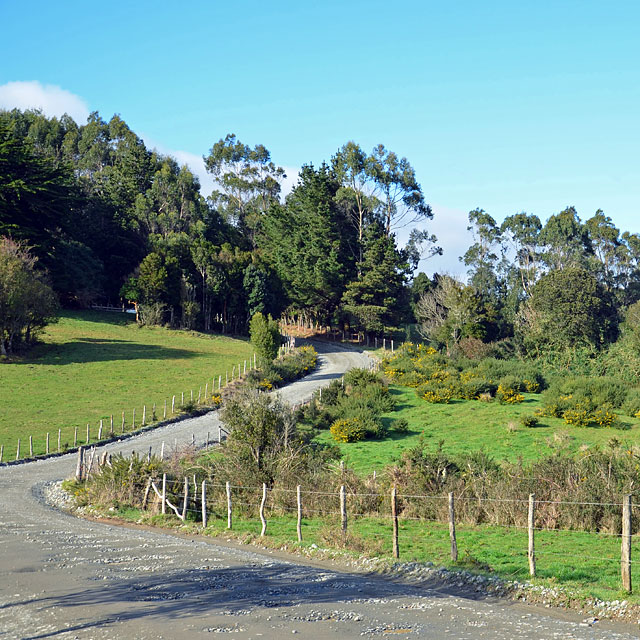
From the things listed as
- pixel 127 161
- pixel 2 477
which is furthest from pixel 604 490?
pixel 127 161

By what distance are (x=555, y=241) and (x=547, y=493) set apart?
7820 centimetres

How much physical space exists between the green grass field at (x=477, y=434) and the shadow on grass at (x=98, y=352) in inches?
1056

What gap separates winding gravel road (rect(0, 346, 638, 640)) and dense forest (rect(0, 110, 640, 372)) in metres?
52.9

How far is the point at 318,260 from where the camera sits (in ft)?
282

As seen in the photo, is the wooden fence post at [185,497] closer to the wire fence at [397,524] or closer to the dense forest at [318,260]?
the wire fence at [397,524]

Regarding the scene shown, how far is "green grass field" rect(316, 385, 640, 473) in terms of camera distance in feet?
109

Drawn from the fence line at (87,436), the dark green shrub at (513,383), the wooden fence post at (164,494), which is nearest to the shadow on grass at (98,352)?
the fence line at (87,436)

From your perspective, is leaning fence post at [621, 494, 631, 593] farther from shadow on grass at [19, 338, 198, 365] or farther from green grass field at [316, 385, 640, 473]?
shadow on grass at [19, 338, 198, 365]

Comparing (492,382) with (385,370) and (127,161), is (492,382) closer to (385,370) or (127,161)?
(385,370)

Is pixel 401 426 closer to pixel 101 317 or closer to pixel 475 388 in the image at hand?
pixel 475 388

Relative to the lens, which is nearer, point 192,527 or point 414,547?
point 414,547

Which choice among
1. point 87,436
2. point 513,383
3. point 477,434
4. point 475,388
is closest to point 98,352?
point 87,436

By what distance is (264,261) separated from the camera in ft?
303

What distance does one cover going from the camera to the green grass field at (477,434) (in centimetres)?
3334
